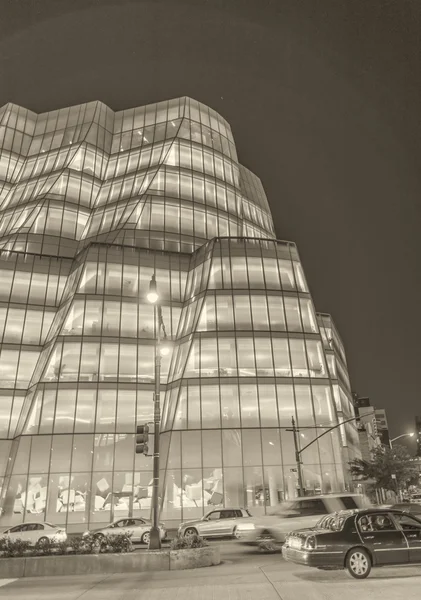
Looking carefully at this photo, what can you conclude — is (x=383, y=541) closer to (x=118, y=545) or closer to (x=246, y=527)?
(x=118, y=545)

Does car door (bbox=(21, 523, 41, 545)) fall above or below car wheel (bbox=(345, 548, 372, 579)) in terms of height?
above

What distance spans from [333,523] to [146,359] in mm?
30288

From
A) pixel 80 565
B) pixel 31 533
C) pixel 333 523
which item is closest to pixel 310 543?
pixel 333 523

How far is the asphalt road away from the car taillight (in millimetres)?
729

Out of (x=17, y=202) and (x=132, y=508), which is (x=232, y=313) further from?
(x=17, y=202)

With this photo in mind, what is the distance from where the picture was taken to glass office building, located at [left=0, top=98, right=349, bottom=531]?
3406 centimetres

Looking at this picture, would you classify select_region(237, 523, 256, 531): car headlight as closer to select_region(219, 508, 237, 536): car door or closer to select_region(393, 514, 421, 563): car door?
select_region(219, 508, 237, 536): car door

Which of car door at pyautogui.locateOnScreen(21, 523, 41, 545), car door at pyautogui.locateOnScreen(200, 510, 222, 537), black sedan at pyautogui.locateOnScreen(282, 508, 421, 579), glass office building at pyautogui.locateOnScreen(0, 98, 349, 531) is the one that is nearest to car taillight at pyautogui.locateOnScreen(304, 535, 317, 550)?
black sedan at pyautogui.locateOnScreen(282, 508, 421, 579)

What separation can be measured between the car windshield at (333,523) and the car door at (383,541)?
1.40 feet

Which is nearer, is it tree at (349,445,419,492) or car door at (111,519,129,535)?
car door at (111,519,129,535)

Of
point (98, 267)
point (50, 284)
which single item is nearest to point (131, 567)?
point (98, 267)

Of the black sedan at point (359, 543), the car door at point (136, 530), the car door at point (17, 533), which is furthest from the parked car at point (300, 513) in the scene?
the car door at point (17, 533)

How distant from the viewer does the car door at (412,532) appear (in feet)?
38.3

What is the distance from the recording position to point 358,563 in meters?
11.4
